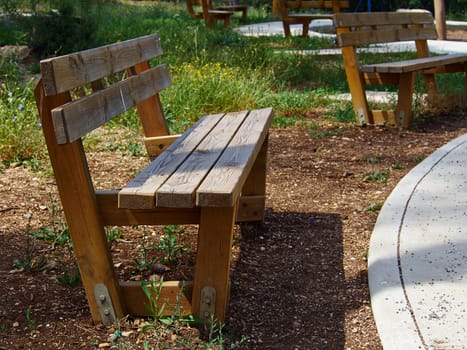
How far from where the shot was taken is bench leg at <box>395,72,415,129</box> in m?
6.58

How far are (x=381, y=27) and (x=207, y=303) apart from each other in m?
5.75

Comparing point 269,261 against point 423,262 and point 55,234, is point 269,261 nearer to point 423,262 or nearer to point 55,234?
point 423,262

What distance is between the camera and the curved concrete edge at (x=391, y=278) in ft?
9.33

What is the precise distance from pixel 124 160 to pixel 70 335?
2825mm

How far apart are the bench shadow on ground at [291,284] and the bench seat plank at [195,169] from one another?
0.59m

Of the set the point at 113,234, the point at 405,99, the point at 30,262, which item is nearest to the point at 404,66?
the point at 405,99

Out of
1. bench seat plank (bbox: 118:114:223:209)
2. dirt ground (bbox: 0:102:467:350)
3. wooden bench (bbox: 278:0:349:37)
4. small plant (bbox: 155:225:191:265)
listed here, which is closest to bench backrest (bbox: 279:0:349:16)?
wooden bench (bbox: 278:0:349:37)

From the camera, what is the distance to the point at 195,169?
306 cm

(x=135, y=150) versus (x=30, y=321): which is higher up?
(x=30, y=321)

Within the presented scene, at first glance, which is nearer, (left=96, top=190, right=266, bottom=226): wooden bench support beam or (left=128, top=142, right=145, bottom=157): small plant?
(left=96, top=190, right=266, bottom=226): wooden bench support beam

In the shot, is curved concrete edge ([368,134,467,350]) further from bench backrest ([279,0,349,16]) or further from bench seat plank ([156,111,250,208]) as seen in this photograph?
bench backrest ([279,0,349,16])

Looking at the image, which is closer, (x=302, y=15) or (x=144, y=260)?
(x=144, y=260)

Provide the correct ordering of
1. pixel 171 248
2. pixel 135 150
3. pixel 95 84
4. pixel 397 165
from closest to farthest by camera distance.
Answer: pixel 95 84, pixel 171 248, pixel 397 165, pixel 135 150

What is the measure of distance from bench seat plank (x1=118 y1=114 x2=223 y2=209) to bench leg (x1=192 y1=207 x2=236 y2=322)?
23 centimetres
